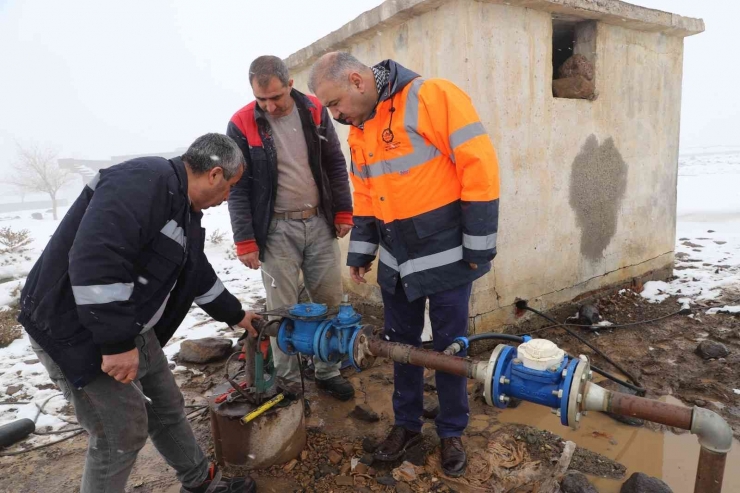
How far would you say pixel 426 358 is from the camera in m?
1.87

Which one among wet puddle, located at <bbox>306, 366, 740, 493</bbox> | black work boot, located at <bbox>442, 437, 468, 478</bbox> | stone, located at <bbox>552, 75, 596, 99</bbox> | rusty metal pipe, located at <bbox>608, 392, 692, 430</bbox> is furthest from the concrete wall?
rusty metal pipe, located at <bbox>608, 392, 692, 430</bbox>

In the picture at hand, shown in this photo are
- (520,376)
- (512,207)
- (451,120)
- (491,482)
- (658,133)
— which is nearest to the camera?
(520,376)

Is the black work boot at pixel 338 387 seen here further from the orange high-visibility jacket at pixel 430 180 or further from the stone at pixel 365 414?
the orange high-visibility jacket at pixel 430 180

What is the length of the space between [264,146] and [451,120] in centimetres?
141

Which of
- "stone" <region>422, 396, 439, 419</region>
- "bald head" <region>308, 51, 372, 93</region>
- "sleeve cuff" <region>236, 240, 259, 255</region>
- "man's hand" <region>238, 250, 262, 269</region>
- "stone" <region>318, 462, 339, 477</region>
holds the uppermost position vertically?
"bald head" <region>308, 51, 372, 93</region>

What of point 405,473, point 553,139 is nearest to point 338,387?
point 405,473

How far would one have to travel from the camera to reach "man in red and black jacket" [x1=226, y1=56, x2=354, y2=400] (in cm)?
302

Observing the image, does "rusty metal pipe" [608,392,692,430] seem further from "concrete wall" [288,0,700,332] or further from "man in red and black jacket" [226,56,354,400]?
"concrete wall" [288,0,700,332]

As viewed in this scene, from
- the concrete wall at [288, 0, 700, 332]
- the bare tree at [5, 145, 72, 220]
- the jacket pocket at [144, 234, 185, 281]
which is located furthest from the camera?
the bare tree at [5, 145, 72, 220]

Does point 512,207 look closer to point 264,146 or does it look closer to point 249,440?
point 264,146

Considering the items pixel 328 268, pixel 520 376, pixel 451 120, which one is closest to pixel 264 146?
pixel 328 268

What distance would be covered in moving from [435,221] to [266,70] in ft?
4.91

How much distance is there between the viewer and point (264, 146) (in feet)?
9.94

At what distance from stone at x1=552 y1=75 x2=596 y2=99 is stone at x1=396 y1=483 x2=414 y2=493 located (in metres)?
3.92
